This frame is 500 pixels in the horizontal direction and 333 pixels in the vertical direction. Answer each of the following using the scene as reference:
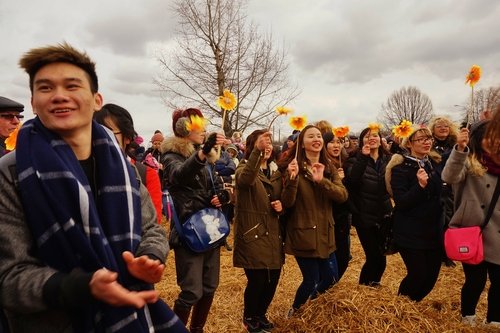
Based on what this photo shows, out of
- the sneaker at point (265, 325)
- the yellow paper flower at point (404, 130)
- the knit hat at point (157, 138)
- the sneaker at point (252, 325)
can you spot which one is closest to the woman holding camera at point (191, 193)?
the sneaker at point (252, 325)

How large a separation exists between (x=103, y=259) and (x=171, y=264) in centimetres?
518

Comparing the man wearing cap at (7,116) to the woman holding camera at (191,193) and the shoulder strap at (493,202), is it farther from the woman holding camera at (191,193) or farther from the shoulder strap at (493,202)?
the shoulder strap at (493,202)

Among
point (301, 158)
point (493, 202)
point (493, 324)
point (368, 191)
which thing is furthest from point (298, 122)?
point (493, 324)

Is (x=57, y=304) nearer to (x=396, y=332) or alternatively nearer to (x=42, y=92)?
(x=42, y=92)

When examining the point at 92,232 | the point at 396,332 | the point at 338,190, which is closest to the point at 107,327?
the point at 92,232

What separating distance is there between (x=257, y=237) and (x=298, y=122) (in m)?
1.36

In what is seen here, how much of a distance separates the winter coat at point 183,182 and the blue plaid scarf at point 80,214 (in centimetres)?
151

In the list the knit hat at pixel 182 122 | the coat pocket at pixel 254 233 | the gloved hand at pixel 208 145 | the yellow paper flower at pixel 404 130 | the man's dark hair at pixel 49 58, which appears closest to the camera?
the man's dark hair at pixel 49 58

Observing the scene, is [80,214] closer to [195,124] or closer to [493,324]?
[195,124]

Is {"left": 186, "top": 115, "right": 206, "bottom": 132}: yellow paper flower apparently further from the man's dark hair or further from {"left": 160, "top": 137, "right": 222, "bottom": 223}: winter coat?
the man's dark hair

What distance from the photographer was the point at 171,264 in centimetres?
650

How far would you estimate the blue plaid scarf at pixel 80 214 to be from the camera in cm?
148

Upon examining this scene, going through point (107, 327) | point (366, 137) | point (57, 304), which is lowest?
point (107, 327)

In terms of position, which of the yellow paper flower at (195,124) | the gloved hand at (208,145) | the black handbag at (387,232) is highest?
the yellow paper flower at (195,124)
